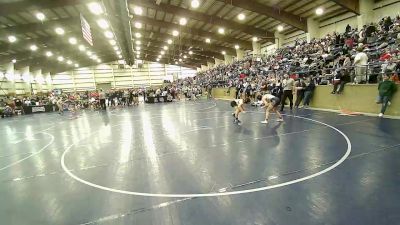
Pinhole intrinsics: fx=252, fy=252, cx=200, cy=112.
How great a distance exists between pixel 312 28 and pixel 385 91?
51.7 feet

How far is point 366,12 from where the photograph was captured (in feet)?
58.4

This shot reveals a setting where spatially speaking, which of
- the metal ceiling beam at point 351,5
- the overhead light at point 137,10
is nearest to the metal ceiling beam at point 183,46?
the overhead light at point 137,10

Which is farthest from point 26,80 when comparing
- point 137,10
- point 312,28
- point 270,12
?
point 312,28

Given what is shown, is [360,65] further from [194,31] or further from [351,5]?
[194,31]

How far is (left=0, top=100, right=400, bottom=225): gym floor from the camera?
132 inches

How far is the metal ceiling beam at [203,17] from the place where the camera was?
66.3 feet

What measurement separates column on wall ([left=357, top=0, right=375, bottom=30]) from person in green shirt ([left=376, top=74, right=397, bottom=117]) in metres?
10.9

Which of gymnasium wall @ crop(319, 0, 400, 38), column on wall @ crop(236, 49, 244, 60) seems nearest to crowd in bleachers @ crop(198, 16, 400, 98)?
gymnasium wall @ crop(319, 0, 400, 38)

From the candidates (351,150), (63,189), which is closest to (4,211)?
(63,189)

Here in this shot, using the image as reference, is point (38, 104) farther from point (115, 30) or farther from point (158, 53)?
point (158, 53)

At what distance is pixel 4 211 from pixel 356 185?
5489 mm

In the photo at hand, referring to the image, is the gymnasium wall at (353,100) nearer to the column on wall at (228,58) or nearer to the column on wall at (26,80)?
the column on wall at (228,58)

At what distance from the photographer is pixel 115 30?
65.9ft

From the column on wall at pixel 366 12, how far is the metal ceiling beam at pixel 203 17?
1072cm
